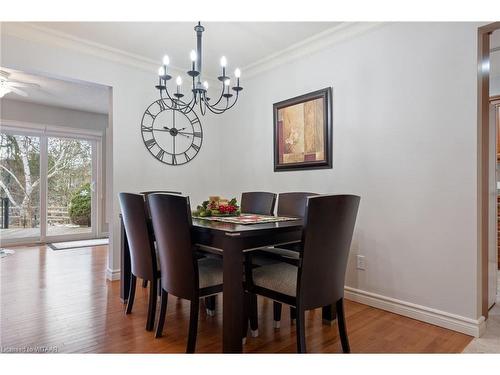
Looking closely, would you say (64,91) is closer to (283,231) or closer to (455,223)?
(283,231)

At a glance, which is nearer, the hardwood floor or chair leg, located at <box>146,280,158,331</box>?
the hardwood floor

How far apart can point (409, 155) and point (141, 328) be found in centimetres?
233

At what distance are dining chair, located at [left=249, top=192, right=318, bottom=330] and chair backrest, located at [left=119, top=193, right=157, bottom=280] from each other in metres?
0.74

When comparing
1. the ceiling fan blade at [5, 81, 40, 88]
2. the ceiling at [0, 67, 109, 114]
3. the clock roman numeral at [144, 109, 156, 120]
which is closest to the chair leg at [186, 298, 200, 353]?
the clock roman numeral at [144, 109, 156, 120]

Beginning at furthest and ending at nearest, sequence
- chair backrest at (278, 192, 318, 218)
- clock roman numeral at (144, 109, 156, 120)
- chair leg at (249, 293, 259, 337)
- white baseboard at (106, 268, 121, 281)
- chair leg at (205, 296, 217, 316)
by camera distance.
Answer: clock roman numeral at (144, 109, 156, 120) → white baseboard at (106, 268, 121, 281) → chair backrest at (278, 192, 318, 218) → chair leg at (205, 296, 217, 316) → chair leg at (249, 293, 259, 337)

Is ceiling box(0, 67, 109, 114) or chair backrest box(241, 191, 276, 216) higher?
ceiling box(0, 67, 109, 114)

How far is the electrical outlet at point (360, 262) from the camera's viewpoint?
2.68 m

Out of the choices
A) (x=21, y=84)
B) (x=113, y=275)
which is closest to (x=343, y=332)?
(x=113, y=275)

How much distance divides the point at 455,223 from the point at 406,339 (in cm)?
85

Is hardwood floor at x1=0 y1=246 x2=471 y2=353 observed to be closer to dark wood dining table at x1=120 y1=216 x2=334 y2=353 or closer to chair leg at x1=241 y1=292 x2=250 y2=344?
chair leg at x1=241 y1=292 x2=250 y2=344

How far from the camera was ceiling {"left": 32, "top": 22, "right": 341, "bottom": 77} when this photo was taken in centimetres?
279

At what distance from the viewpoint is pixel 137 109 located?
3502 millimetres

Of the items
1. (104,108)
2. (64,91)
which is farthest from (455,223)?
(104,108)
